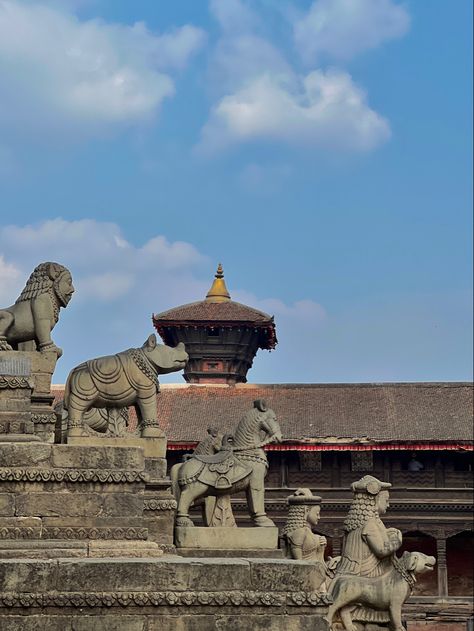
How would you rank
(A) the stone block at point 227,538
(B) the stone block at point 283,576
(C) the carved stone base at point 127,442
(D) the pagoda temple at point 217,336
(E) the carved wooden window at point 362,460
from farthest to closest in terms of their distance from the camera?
(D) the pagoda temple at point 217,336, (E) the carved wooden window at point 362,460, (A) the stone block at point 227,538, (C) the carved stone base at point 127,442, (B) the stone block at point 283,576

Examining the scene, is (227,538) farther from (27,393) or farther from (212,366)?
(212,366)

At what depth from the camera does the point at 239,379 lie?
160 feet

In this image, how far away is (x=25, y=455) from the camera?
1357cm

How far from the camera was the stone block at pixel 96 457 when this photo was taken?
13.6 meters

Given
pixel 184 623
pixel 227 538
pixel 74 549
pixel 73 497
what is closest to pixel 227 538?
pixel 227 538

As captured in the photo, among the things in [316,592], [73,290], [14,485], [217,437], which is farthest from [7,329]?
[316,592]

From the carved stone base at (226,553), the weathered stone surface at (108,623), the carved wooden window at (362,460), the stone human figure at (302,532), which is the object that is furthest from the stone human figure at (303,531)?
the carved wooden window at (362,460)

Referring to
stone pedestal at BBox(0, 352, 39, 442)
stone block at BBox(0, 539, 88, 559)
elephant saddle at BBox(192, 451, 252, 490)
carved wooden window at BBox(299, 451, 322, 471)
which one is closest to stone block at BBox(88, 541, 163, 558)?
stone block at BBox(0, 539, 88, 559)

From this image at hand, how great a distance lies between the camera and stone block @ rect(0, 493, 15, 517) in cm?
1328

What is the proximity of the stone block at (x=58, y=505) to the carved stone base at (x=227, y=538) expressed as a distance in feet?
9.94

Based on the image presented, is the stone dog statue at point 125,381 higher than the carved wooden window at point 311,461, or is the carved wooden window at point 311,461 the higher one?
the carved wooden window at point 311,461

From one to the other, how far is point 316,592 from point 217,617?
1.06 meters

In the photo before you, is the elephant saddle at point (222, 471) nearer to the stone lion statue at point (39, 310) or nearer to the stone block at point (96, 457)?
the stone lion statue at point (39, 310)

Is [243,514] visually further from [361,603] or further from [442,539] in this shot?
[361,603]
